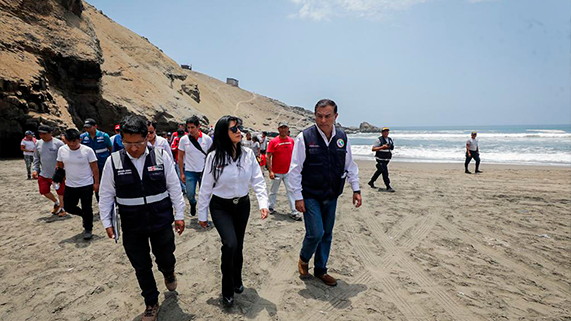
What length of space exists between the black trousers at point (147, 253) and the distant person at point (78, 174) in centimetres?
249

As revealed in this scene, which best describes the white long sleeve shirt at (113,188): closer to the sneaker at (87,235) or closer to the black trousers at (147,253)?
the black trousers at (147,253)

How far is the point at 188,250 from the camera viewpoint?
4371 mm

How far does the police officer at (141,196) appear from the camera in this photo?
2.51 m

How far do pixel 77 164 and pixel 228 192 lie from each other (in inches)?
124

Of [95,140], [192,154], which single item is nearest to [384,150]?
[192,154]

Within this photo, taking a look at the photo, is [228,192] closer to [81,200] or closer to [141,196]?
[141,196]

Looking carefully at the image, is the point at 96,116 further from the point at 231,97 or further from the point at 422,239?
the point at 231,97

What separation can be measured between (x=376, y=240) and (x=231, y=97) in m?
74.2

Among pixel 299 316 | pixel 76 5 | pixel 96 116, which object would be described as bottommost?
pixel 299 316

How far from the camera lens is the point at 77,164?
448cm

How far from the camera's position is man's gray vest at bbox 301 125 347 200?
3184 millimetres

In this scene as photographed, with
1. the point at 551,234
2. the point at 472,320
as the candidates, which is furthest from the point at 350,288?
the point at 551,234

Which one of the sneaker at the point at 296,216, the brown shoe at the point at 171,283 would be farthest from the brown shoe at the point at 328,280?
the sneaker at the point at 296,216

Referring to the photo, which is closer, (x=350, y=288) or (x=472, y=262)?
(x=350, y=288)
